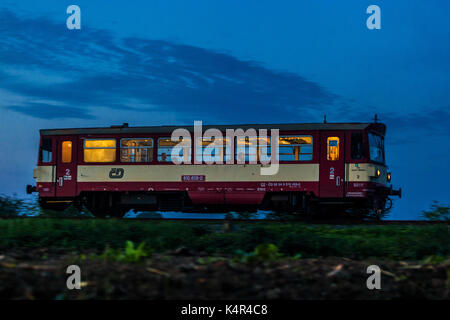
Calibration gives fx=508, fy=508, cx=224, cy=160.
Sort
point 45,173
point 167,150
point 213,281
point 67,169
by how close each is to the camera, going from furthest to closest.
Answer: point 45,173
point 67,169
point 167,150
point 213,281

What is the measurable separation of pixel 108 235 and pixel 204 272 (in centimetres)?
441

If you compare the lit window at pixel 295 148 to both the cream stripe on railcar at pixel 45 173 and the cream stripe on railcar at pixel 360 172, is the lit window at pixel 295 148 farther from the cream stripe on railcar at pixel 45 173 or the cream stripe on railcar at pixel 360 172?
the cream stripe on railcar at pixel 45 173

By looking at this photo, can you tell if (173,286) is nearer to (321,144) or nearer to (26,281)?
(26,281)

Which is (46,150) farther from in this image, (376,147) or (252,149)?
(376,147)

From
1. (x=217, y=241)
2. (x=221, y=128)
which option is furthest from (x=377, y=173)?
(x=217, y=241)

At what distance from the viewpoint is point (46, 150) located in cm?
2045

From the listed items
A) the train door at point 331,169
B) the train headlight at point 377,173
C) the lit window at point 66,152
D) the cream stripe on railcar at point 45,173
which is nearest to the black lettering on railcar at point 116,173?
the lit window at point 66,152

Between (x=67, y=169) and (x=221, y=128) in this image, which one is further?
(x=67, y=169)

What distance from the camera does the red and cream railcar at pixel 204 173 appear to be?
1812 cm

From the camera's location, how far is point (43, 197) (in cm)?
2038

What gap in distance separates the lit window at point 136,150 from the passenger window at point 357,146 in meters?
7.45

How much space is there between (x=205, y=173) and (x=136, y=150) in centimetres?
289

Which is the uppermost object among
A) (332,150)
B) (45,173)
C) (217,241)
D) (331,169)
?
(332,150)
